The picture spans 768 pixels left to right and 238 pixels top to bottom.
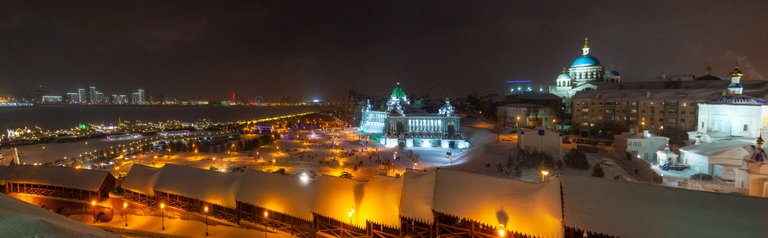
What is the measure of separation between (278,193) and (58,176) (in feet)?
34.2

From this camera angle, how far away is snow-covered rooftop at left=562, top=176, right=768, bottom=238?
21.8 ft

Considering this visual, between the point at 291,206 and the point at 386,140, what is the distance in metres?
28.2

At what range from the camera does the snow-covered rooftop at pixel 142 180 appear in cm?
1463

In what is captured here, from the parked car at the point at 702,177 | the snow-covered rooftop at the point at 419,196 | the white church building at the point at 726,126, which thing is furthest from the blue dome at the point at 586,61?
the snow-covered rooftop at the point at 419,196

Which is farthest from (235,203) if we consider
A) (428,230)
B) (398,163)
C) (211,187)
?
(398,163)

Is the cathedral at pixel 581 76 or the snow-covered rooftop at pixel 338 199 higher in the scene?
the cathedral at pixel 581 76

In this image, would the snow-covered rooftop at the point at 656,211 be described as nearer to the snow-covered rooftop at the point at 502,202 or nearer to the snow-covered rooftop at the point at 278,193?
the snow-covered rooftop at the point at 502,202

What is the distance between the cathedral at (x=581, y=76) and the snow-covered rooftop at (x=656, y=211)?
42.5 m

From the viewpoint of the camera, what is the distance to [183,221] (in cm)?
1398

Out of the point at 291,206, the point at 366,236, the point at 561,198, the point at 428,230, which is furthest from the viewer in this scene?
the point at 291,206

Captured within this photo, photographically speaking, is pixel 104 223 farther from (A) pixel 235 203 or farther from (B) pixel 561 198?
(B) pixel 561 198

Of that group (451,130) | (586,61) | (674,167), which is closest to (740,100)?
(674,167)

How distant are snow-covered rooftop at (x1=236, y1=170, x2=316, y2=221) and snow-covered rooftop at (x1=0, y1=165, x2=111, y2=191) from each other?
23.3ft

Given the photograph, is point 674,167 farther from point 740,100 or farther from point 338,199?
point 338,199
